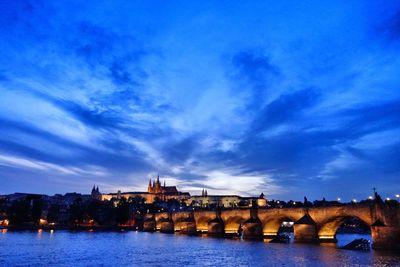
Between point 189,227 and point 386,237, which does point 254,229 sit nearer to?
point 386,237

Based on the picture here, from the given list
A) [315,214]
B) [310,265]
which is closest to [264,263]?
[310,265]

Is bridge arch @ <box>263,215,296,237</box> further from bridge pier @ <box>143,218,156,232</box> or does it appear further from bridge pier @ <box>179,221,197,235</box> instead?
bridge pier @ <box>143,218,156,232</box>

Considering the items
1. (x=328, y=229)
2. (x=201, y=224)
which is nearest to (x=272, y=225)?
(x=328, y=229)

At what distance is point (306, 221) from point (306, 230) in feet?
4.09

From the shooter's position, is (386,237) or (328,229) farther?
(328,229)

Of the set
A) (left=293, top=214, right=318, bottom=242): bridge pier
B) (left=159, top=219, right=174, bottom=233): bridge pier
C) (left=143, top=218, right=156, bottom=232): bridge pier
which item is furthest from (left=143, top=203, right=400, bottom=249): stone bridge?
(left=143, top=218, right=156, bottom=232): bridge pier

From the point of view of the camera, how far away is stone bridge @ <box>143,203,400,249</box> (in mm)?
39469

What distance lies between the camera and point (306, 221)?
52219 millimetres

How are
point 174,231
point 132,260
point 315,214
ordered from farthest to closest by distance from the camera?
point 174,231, point 315,214, point 132,260

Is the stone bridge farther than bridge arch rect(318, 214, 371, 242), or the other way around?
bridge arch rect(318, 214, 371, 242)

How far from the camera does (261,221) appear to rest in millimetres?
64250

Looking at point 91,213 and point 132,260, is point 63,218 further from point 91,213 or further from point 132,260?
point 132,260

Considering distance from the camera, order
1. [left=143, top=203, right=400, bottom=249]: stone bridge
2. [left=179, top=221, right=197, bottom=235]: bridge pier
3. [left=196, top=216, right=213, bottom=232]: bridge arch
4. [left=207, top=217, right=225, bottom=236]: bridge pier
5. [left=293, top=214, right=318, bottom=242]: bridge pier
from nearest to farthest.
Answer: [left=143, top=203, right=400, bottom=249]: stone bridge
[left=293, top=214, right=318, bottom=242]: bridge pier
[left=207, top=217, right=225, bottom=236]: bridge pier
[left=196, top=216, right=213, bottom=232]: bridge arch
[left=179, top=221, right=197, bottom=235]: bridge pier

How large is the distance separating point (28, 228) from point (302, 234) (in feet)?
269
